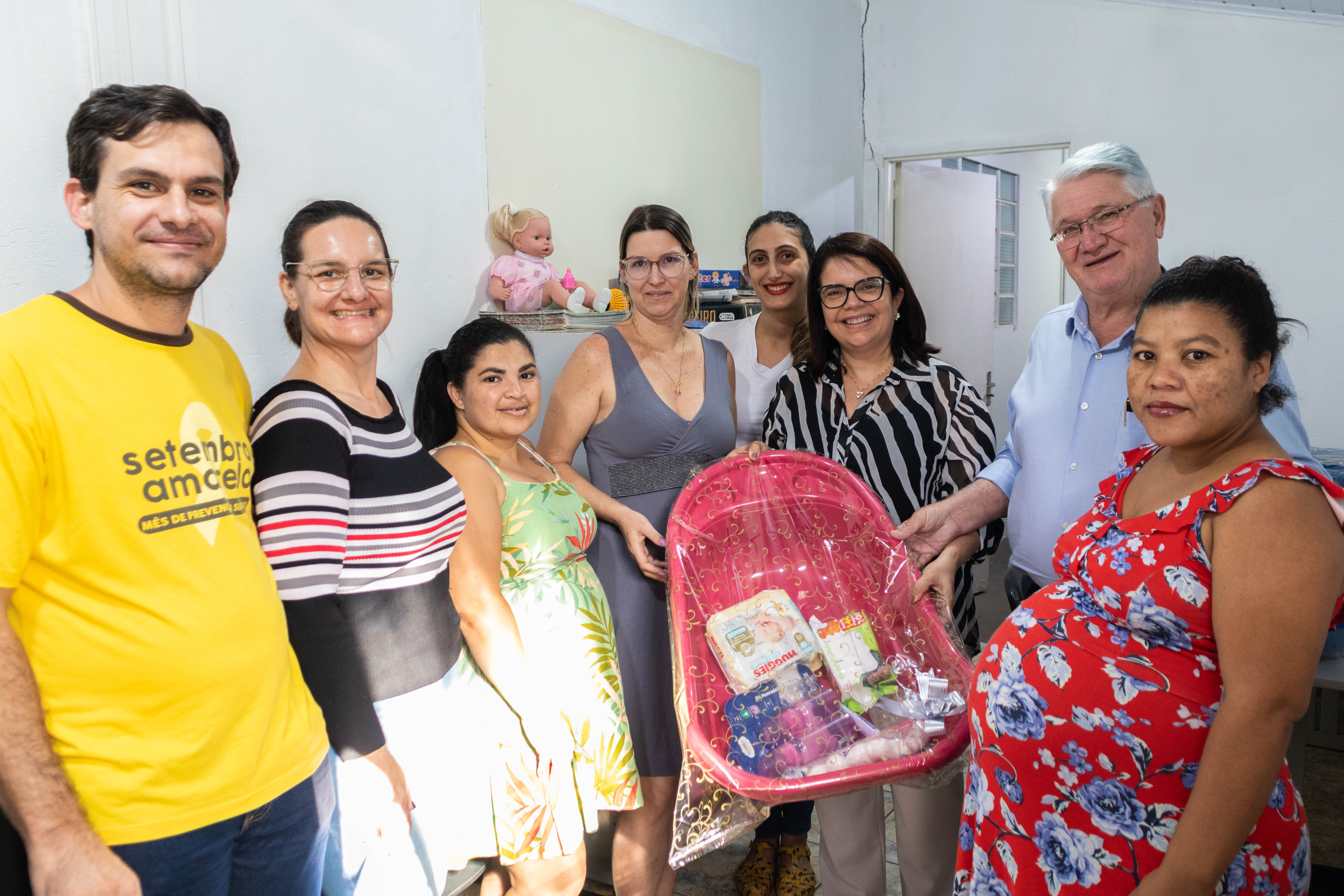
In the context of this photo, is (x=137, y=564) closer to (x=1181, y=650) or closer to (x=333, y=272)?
→ (x=333, y=272)

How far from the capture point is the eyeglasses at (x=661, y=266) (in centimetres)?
203

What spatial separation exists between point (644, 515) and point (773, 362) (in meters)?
0.64

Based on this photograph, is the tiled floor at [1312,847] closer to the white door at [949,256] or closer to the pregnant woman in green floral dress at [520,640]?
the pregnant woman in green floral dress at [520,640]

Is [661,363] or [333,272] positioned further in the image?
[661,363]

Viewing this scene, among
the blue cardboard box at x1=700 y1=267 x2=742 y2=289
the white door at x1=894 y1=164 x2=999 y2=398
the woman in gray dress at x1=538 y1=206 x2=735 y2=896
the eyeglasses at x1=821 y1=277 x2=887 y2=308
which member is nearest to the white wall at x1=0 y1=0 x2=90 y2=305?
the woman in gray dress at x1=538 y1=206 x2=735 y2=896

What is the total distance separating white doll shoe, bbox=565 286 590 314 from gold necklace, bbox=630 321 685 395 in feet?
0.89

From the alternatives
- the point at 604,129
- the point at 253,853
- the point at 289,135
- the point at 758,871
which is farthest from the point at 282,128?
the point at 758,871

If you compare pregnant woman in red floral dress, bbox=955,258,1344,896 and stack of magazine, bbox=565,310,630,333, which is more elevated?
stack of magazine, bbox=565,310,630,333

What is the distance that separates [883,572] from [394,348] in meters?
1.30

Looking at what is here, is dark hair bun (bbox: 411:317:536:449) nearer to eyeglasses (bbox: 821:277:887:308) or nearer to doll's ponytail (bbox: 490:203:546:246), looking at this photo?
doll's ponytail (bbox: 490:203:546:246)

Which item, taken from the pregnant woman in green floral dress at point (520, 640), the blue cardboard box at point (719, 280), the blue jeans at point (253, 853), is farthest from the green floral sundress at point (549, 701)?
the blue cardboard box at point (719, 280)

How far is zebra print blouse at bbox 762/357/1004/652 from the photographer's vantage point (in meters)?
1.87

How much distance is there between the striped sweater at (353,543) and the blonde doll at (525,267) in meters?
0.88

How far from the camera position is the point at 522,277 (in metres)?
2.30
